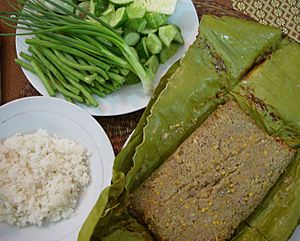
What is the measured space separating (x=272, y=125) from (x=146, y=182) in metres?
0.74

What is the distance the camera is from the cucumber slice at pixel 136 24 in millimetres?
3119

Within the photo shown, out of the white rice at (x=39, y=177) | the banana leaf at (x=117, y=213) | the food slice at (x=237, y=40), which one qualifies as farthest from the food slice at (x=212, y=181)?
the white rice at (x=39, y=177)

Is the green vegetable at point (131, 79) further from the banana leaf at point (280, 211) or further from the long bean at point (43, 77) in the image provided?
the banana leaf at point (280, 211)

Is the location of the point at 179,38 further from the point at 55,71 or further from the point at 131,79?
the point at 55,71

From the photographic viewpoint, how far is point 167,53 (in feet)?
10.4

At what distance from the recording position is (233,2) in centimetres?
352

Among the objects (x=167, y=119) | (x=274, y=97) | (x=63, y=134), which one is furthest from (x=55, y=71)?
(x=274, y=97)

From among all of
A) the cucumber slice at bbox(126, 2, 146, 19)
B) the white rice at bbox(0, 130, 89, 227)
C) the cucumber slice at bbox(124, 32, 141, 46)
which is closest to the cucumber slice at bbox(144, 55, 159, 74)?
the cucumber slice at bbox(124, 32, 141, 46)

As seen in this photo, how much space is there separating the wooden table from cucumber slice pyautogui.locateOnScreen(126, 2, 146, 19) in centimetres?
40

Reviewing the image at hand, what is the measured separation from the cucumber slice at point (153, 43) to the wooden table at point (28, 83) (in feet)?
1.19

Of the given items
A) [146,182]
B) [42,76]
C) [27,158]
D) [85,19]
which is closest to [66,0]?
[85,19]

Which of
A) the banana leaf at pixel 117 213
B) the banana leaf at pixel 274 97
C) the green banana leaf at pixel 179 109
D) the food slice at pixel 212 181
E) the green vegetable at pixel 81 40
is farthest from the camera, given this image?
the green vegetable at pixel 81 40

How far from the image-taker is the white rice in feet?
9.60

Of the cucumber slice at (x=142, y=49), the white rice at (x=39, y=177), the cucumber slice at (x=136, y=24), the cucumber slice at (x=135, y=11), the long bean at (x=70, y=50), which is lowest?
the white rice at (x=39, y=177)
